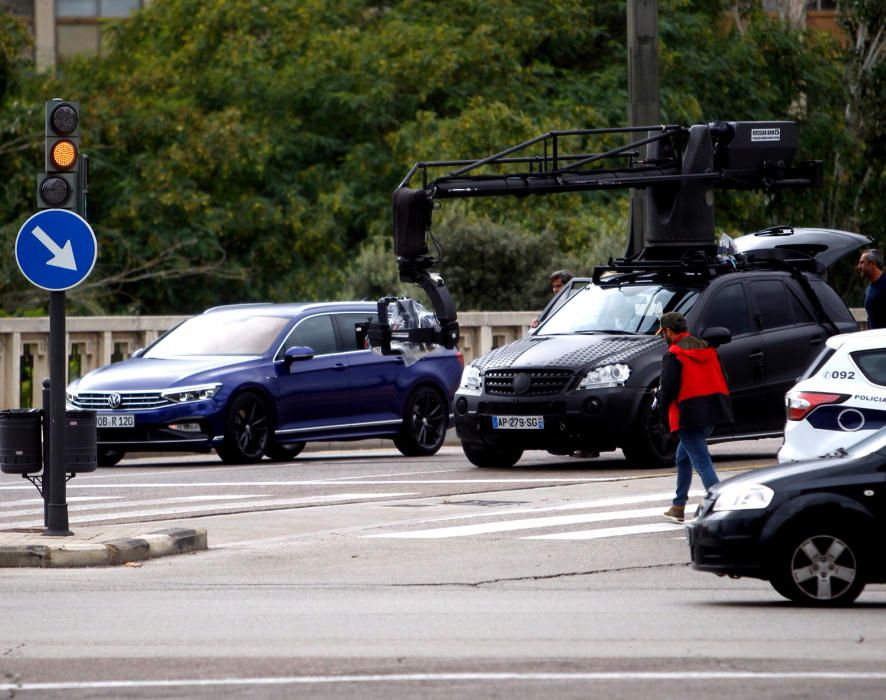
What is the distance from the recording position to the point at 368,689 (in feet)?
25.8

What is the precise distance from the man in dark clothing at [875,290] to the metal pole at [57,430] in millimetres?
9026

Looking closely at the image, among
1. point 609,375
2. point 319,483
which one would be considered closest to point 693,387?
point 609,375

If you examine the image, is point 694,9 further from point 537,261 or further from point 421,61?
point 537,261

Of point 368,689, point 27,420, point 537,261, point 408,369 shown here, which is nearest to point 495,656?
point 368,689

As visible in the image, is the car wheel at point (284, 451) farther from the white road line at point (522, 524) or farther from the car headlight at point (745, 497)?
the car headlight at point (745, 497)

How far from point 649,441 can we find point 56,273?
6.91m

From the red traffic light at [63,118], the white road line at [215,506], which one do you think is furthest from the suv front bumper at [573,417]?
the red traffic light at [63,118]

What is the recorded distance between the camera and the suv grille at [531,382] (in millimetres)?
18828

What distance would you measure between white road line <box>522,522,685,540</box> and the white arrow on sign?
12.2 feet

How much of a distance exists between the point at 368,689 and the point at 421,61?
109ft

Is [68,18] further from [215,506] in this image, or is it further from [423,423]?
[215,506]

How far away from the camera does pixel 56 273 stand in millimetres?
13961

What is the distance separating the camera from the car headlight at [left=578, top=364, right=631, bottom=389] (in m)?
18.7

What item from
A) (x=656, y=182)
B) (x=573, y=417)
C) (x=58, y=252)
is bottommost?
(x=573, y=417)
